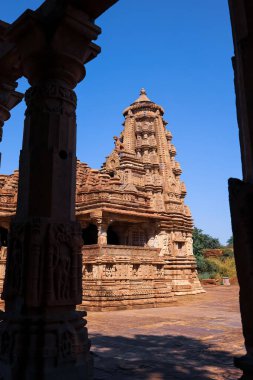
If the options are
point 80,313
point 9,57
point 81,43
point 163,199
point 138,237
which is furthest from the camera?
point 163,199

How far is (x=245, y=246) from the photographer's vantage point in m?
1.47

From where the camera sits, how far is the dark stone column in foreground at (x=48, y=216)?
313 centimetres

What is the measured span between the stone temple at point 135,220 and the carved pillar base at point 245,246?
12959 mm

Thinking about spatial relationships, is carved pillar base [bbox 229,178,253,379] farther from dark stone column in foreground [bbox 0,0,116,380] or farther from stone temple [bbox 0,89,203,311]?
stone temple [bbox 0,89,203,311]

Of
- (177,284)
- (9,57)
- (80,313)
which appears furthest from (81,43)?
(177,284)

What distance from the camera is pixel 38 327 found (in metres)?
3.15

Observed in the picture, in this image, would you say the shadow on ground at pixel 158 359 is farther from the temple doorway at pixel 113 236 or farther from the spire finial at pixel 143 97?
the spire finial at pixel 143 97

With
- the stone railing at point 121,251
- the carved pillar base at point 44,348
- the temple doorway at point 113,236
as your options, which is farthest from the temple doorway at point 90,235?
the carved pillar base at point 44,348

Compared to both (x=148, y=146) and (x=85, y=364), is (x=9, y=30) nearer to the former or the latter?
(x=85, y=364)

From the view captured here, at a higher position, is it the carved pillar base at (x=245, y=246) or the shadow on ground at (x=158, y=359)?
the carved pillar base at (x=245, y=246)

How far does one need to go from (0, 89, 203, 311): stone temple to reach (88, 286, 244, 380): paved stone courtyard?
5.36m

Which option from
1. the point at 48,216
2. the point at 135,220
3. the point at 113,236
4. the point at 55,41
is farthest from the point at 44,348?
the point at 113,236

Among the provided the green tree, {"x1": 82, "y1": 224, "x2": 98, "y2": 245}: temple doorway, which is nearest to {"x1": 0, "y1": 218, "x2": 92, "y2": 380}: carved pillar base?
{"x1": 82, "y1": 224, "x2": 98, "y2": 245}: temple doorway

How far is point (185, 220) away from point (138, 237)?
16.3 feet
